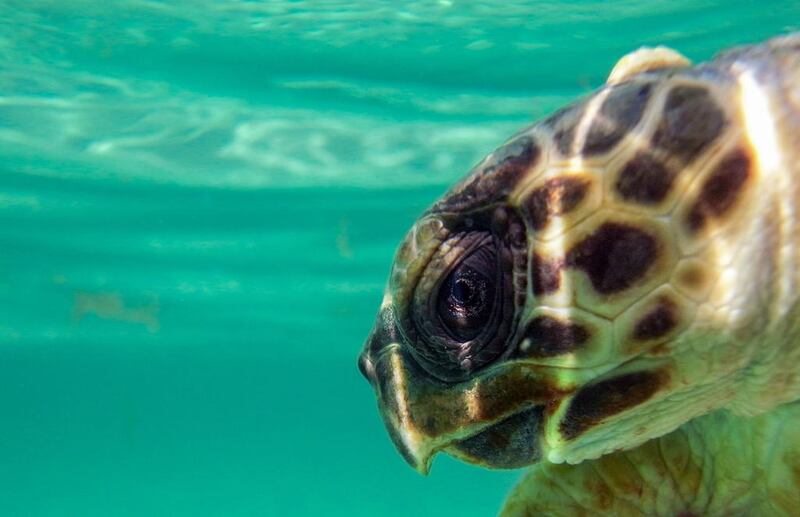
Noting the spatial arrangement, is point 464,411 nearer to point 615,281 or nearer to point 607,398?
point 607,398

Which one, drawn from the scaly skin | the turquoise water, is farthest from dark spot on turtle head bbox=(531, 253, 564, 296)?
the turquoise water

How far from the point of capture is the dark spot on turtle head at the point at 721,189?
1.51 metres

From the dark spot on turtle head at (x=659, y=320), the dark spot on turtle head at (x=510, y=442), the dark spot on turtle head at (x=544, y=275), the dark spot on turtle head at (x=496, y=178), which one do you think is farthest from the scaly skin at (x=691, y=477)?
the dark spot on turtle head at (x=496, y=178)

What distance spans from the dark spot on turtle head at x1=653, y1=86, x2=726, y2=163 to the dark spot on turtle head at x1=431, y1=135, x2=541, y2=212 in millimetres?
260

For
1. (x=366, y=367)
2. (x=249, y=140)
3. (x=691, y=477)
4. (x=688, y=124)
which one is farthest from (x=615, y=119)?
(x=249, y=140)

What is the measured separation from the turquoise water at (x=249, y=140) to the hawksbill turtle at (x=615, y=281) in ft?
2.70

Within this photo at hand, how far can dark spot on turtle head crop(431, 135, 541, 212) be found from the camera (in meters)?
1.67

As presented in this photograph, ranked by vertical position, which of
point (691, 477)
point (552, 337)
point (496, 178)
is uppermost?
point (496, 178)

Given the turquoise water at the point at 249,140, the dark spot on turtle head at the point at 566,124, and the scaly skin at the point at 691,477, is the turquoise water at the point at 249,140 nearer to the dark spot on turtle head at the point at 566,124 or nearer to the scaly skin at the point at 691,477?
the scaly skin at the point at 691,477

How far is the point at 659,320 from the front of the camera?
152 cm

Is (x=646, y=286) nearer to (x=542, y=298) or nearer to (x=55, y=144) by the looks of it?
(x=542, y=298)

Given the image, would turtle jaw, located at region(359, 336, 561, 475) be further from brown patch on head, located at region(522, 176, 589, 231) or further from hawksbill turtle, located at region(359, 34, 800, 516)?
brown patch on head, located at region(522, 176, 589, 231)

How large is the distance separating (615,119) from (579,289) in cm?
34

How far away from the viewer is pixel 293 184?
51.4ft
